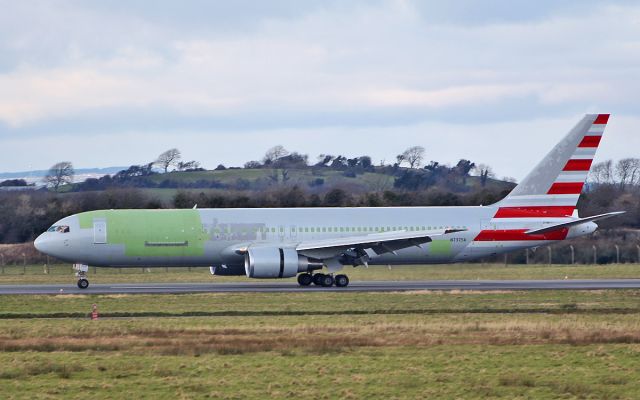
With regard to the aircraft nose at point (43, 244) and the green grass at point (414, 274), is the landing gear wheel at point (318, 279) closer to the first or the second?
the green grass at point (414, 274)

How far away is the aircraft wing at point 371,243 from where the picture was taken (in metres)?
46.0

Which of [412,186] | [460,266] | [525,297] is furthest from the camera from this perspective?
[412,186]

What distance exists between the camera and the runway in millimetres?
Answer: 43688

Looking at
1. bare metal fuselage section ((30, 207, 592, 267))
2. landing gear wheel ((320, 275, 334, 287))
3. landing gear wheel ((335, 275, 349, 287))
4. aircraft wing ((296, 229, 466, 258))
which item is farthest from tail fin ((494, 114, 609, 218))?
landing gear wheel ((320, 275, 334, 287))

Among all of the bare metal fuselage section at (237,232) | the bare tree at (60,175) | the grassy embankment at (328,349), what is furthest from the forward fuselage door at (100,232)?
the bare tree at (60,175)

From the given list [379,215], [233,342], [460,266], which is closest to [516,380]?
[233,342]

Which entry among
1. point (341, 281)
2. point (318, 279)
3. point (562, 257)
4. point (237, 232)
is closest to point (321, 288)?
point (341, 281)

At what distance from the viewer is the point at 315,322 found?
98.7ft

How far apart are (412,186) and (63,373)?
337 feet

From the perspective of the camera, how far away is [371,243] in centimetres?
4619

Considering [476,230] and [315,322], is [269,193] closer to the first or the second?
[476,230]

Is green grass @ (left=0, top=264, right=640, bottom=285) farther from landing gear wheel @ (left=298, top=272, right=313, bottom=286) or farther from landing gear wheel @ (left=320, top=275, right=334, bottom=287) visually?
landing gear wheel @ (left=298, top=272, right=313, bottom=286)

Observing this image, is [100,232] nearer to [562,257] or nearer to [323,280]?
[323,280]

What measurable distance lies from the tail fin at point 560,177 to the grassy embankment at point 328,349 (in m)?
13.3
